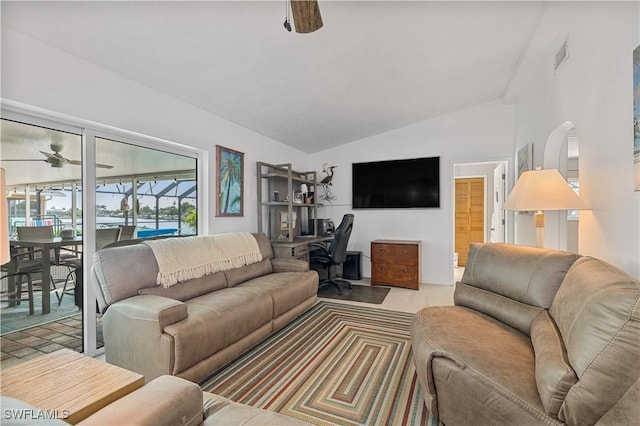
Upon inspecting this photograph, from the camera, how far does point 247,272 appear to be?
10.3 feet

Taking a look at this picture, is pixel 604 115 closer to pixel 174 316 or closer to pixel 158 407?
pixel 158 407

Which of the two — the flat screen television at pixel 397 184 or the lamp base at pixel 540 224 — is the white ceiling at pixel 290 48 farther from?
the lamp base at pixel 540 224

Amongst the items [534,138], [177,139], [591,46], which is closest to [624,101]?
[591,46]

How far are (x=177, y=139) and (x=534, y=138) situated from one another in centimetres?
377

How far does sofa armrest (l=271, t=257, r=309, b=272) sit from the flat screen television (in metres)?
2.03

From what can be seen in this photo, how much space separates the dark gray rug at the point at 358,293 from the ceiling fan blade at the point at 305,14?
3131 mm

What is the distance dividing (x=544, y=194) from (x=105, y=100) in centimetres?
332

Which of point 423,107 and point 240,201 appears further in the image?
point 423,107

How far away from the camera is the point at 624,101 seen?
5.20ft

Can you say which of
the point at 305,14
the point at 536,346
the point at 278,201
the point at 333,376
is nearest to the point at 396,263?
the point at 278,201

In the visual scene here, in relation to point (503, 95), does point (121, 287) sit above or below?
below

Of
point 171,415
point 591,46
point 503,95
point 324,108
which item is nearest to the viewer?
point 171,415

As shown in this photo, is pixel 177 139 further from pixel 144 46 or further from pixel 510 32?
pixel 510 32

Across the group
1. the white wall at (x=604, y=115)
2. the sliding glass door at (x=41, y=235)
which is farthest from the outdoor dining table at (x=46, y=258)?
the white wall at (x=604, y=115)
